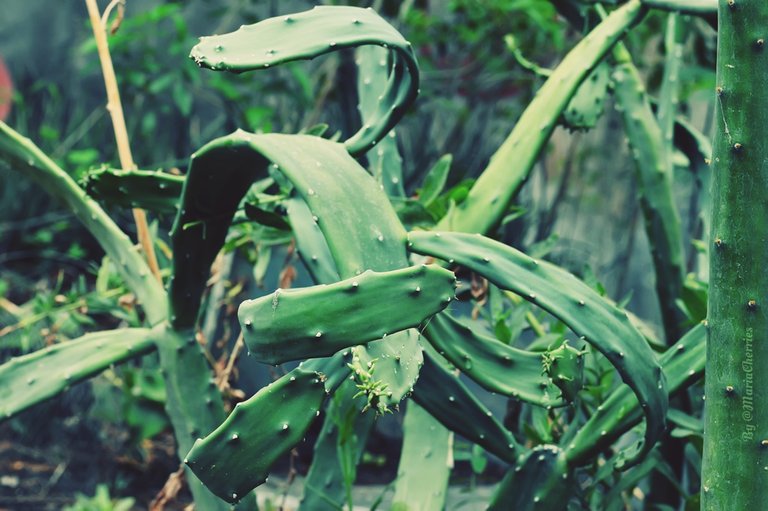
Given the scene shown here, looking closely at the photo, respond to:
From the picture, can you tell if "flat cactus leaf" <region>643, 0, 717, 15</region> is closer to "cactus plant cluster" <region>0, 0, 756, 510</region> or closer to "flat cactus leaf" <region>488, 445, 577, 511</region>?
"cactus plant cluster" <region>0, 0, 756, 510</region>

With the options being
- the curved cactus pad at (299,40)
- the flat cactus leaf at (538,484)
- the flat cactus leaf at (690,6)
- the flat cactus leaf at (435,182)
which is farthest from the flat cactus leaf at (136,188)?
the flat cactus leaf at (690,6)

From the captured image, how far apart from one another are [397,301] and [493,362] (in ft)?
0.90

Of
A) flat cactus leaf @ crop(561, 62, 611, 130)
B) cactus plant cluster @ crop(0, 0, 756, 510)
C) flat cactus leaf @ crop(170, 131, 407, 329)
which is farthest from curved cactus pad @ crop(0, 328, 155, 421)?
flat cactus leaf @ crop(561, 62, 611, 130)

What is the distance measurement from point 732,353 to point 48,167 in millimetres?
799

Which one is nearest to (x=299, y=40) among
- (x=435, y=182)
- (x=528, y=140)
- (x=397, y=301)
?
(x=397, y=301)

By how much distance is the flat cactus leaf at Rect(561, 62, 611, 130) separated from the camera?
1268 mm

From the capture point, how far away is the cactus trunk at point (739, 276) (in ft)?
2.56

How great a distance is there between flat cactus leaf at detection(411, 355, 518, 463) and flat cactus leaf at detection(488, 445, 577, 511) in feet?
0.19

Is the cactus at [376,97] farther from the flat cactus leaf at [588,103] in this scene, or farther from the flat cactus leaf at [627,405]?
the flat cactus leaf at [627,405]

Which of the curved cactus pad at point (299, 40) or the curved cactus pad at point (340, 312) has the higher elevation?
the curved cactus pad at point (299, 40)

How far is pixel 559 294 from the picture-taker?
86cm

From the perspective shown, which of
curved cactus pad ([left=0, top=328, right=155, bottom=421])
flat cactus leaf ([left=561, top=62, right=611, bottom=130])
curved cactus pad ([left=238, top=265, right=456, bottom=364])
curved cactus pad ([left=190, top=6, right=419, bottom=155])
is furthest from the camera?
flat cactus leaf ([left=561, top=62, right=611, bottom=130])

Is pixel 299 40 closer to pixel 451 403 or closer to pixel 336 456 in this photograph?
pixel 451 403

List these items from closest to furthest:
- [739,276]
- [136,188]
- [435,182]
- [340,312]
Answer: [340,312] < [739,276] < [136,188] < [435,182]
